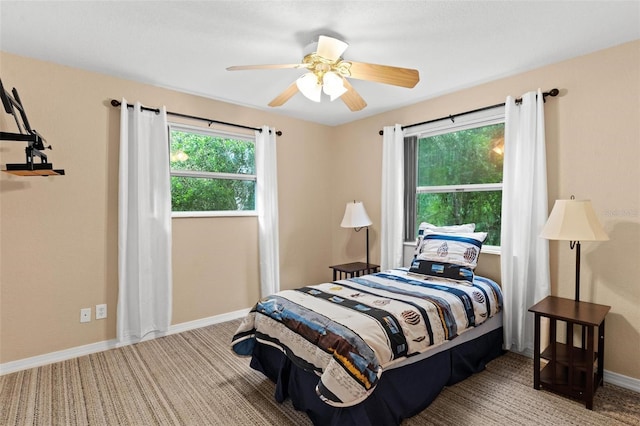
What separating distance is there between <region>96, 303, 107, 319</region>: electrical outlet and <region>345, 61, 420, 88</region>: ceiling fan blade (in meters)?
2.91

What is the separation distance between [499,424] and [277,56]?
2.92 metres

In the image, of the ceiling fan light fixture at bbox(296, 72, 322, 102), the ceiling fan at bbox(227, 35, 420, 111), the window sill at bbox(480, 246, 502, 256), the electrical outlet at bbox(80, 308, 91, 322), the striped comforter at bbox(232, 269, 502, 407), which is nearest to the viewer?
the striped comforter at bbox(232, 269, 502, 407)

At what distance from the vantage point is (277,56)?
2652 mm

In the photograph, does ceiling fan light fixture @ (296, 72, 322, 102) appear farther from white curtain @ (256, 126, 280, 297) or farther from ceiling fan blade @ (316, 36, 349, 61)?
white curtain @ (256, 126, 280, 297)

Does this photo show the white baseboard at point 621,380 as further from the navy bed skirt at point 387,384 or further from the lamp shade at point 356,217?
the lamp shade at point 356,217

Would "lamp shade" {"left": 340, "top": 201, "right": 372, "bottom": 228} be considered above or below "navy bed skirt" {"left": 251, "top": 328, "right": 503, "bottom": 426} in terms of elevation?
above

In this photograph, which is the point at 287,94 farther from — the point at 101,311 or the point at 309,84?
the point at 101,311

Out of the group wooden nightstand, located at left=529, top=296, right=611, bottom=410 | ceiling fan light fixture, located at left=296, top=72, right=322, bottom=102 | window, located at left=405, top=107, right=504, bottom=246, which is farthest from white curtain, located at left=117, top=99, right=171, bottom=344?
wooden nightstand, located at left=529, top=296, right=611, bottom=410

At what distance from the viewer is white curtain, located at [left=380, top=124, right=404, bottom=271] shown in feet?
12.6

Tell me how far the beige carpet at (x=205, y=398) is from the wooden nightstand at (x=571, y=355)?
8 centimetres

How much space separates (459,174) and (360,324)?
2.26 meters

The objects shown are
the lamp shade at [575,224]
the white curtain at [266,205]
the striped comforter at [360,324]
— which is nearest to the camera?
the striped comforter at [360,324]

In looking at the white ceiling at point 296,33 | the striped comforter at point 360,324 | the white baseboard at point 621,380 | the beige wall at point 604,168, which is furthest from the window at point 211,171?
the white baseboard at point 621,380

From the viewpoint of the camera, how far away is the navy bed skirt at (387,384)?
184 cm
